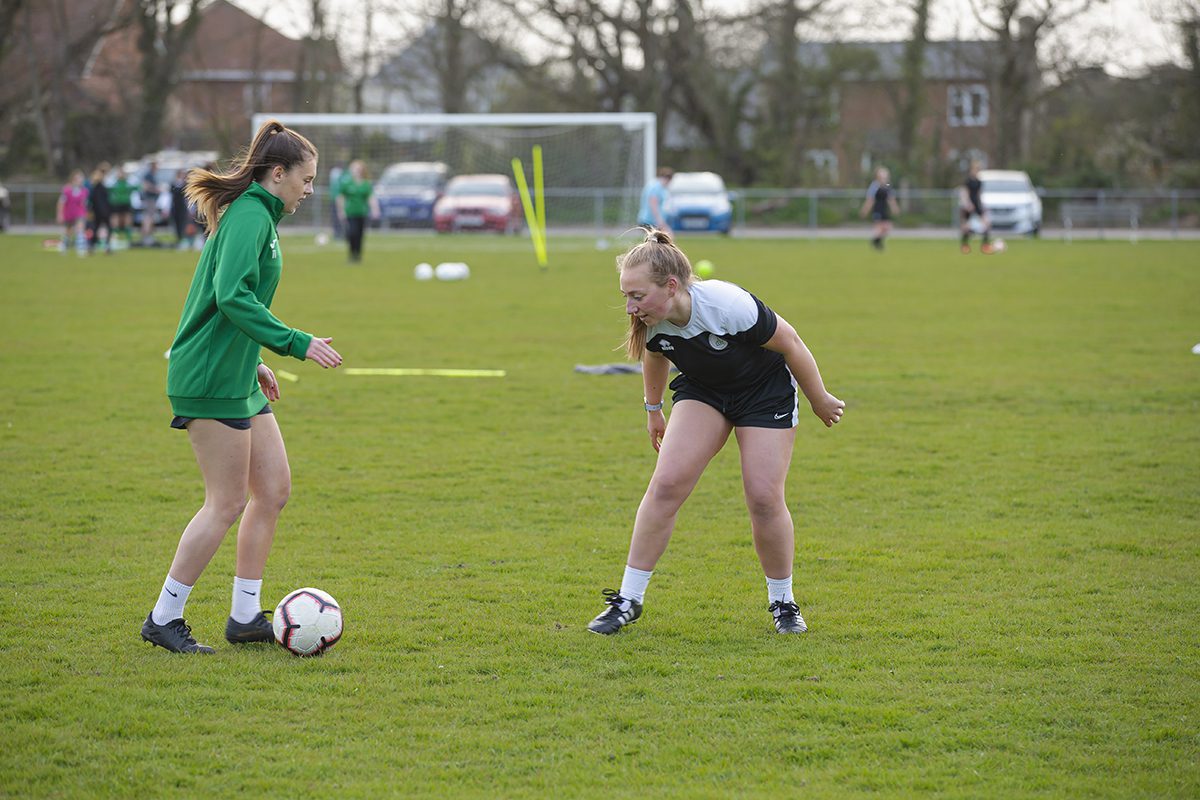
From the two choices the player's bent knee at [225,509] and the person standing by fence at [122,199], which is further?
the person standing by fence at [122,199]

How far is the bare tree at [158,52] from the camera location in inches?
1720

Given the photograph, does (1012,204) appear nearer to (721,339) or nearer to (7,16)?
(7,16)

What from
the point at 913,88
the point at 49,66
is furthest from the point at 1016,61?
the point at 49,66

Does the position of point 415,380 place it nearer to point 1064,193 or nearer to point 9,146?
point 1064,193

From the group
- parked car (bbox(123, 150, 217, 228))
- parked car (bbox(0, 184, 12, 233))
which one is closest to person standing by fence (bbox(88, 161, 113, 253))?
parked car (bbox(123, 150, 217, 228))

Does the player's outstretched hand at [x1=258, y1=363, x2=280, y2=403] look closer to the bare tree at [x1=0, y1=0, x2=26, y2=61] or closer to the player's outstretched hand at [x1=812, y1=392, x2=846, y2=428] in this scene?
the player's outstretched hand at [x1=812, y1=392, x2=846, y2=428]

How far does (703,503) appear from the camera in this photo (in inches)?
286

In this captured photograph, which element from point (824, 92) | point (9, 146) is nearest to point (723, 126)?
point (824, 92)

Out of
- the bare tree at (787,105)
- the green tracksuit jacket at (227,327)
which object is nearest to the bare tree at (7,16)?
the bare tree at (787,105)

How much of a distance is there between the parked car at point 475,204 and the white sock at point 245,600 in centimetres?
3013

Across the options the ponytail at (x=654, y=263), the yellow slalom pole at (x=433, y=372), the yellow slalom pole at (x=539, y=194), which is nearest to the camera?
the ponytail at (x=654, y=263)

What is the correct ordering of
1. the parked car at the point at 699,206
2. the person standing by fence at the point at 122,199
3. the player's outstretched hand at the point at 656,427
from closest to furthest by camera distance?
the player's outstretched hand at the point at 656,427 < the person standing by fence at the point at 122,199 < the parked car at the point at 699,206

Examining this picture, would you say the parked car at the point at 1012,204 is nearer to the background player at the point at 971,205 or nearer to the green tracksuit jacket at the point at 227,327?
the background player at the point at 971,205

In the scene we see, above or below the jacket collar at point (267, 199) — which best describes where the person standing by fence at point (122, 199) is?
above
